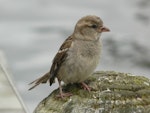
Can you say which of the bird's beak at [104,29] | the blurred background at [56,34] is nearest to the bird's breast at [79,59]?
the bird's beak at [104,29]

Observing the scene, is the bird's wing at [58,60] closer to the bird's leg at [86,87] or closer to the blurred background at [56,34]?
the bird's leg at [86,87]

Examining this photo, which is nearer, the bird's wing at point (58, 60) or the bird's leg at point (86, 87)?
the bird's leg at point (86, 87)

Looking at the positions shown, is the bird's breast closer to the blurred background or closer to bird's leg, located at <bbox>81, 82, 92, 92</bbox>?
bird's leg, located at <bbox>81, 82, 92, 92</bbox>

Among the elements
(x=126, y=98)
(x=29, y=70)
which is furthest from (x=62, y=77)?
(x=29, y=70)

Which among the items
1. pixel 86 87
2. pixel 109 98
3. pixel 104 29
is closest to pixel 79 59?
pixel 104 29

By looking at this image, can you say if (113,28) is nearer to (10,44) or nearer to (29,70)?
(10,44)

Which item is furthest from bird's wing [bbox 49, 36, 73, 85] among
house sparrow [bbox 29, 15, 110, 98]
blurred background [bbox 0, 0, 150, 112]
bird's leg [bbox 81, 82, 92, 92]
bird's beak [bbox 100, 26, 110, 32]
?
blurred background [bbox 0, 0, 150, 112]
